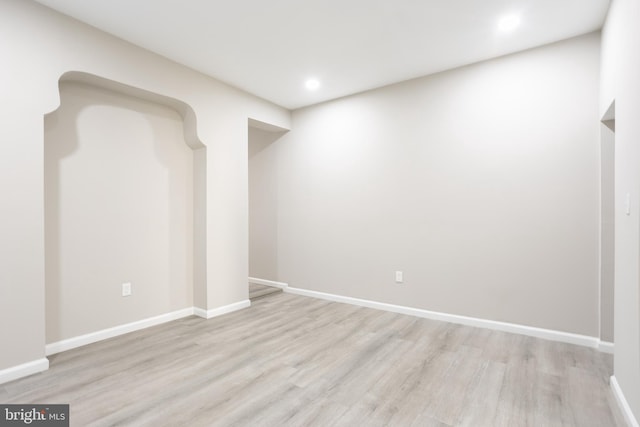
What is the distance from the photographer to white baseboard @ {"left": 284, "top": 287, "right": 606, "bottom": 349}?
2.70m

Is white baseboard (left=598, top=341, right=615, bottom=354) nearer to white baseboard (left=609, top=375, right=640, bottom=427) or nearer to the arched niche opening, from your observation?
white baseboard (left=609, top=375, right=640, bottom=427)

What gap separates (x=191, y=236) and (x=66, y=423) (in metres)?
2.07

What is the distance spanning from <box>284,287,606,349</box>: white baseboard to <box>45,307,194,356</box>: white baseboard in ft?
5.70

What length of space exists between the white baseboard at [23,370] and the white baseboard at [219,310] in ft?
4.47

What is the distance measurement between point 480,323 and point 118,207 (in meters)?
3.65

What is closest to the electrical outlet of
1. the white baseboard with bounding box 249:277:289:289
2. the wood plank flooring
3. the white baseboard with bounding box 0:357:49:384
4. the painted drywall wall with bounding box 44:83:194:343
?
the wood plank flooring

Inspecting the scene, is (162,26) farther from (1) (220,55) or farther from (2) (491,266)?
(2) (491,266)

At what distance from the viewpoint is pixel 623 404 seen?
178 centimetres

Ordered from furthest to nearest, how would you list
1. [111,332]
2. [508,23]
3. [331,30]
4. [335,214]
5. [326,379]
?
1. [335,214]
2. [111,332]
3. [331,30]
4. [508,23]
5. [326,379]

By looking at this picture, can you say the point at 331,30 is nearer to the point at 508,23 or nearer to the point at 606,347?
the point at 508,23

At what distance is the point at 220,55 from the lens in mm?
3016

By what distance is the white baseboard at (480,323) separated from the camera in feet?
8.86

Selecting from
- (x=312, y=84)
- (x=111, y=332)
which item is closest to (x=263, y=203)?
(x=312, y=84)

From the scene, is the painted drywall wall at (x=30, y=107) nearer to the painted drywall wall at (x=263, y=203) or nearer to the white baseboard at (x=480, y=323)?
the painted drywall wall at (x=263, y=203)
